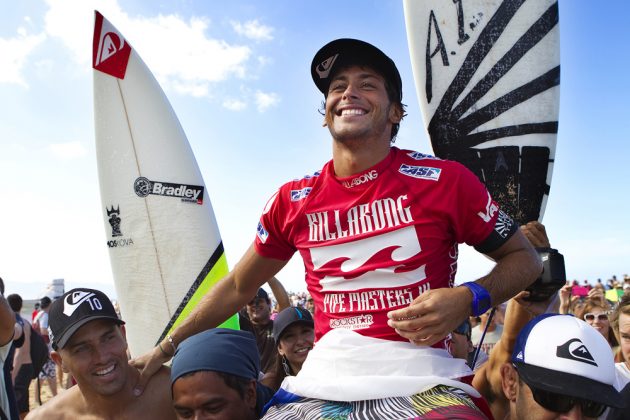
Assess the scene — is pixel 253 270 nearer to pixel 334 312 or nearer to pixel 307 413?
pixel 334 312

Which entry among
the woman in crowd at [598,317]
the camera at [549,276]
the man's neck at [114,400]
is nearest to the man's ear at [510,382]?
the camera at [549,276]

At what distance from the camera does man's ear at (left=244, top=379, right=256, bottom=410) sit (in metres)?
1.92

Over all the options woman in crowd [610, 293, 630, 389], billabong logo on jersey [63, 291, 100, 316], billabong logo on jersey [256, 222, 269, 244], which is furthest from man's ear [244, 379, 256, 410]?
woman in crowd [610, 293, 630, 389]

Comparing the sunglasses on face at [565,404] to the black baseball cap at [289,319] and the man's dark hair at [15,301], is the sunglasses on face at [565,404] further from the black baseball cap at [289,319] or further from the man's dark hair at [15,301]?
the man's dark hair at [15,301]

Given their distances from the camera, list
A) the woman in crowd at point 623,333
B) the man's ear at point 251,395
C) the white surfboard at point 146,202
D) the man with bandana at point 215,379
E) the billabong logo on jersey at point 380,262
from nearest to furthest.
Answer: the billabong logo on jersey at point 380,262
the man with bandana at point 215,379
the man's ear at point 251,395
the woman in crowd at point 623,333
the white surfboard at point 146,202

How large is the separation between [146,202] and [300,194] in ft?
11.2

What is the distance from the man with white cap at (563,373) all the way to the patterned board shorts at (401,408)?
0.68ft

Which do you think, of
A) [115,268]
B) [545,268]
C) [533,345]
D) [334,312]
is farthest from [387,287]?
[115,268]

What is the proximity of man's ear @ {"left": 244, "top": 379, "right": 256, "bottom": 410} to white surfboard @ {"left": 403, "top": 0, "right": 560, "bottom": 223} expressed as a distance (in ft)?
4.47

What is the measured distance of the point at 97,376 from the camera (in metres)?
2.25

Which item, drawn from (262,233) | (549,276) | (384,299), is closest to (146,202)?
(262,233)

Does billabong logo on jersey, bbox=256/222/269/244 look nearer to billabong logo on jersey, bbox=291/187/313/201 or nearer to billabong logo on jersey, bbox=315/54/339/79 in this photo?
billabong logo on jersey, bbox=291/187/313/201

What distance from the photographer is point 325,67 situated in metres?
1.84

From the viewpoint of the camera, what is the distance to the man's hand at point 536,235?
6.63 ft
